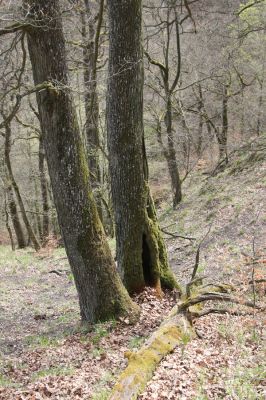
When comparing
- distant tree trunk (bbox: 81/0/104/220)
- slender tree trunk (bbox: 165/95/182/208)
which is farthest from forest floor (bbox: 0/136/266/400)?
distant tree trunk (bbox: 81/0/104/220)

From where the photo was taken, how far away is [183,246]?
1295cm

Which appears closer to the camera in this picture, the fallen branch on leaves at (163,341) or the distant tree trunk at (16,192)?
the fallen branch on leaves at (163,341)

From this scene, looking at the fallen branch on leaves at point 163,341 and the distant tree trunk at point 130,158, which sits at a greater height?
the distant tree trunk at point 130,158

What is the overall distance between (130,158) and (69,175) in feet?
4.32

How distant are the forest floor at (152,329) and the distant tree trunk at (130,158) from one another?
60 cm

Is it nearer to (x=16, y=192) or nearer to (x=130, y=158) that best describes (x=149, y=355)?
(x=130, y=158)

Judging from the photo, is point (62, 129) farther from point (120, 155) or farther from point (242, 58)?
point (242, 58)

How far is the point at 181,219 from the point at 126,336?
10.1m

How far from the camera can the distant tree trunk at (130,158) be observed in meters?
7.12

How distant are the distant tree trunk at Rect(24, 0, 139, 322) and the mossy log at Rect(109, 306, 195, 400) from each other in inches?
56.8

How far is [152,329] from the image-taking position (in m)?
6.71

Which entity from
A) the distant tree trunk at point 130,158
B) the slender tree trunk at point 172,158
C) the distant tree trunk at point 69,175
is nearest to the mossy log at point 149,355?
the distant tree trunk at point 69,175

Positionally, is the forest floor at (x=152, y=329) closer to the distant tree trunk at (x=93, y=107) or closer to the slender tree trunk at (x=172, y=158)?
the slender tree trunk at (x=172, y=158)

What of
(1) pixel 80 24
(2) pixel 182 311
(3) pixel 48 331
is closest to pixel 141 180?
(2) pixel 182 311
